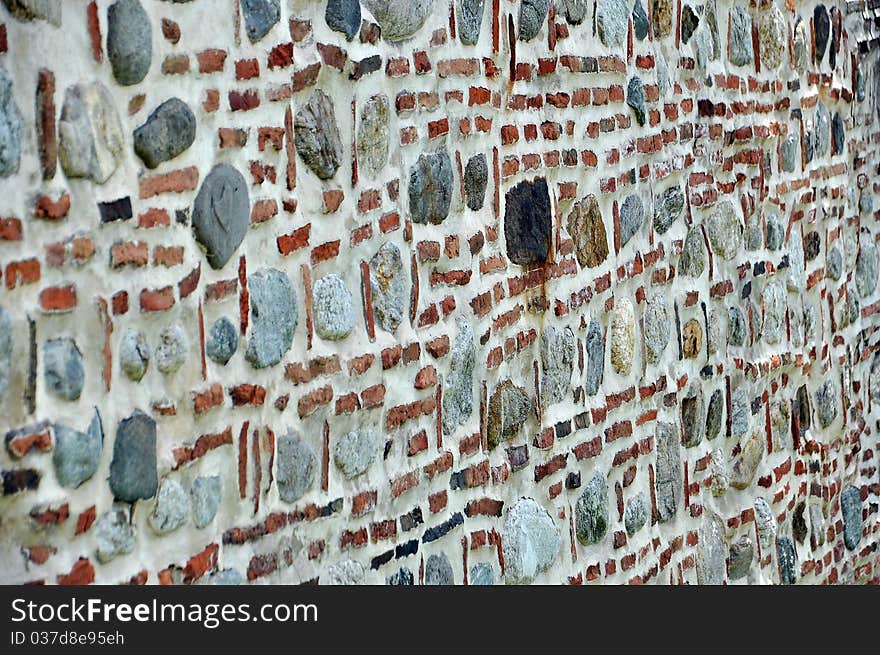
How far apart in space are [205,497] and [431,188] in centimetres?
94

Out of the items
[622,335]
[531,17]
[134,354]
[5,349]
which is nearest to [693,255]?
[622,335]

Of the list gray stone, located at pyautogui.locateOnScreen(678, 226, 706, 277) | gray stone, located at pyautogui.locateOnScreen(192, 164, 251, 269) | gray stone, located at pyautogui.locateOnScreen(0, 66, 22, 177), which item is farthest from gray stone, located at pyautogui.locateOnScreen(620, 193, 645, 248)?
gray stone, located at pyautogui.locateOnScreen(0, 66, 22, 177)

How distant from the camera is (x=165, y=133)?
2.25 meters

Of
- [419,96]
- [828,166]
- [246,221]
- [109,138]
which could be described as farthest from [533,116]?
[828,166]

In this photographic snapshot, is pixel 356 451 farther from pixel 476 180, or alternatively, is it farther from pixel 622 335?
pixel 622 335

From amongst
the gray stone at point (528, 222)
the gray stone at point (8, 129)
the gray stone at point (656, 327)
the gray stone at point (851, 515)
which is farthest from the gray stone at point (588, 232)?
the gray stone at point (851, 515)

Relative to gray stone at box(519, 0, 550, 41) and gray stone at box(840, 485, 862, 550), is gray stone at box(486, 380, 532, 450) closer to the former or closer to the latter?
gray stone at box(519, 0, 550, 41)

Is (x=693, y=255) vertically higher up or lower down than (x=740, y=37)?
lower down

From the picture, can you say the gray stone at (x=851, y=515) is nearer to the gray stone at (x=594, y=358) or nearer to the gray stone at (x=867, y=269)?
the gray stone at (x=867, y=269)

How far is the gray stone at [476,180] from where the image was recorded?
10.1 ft

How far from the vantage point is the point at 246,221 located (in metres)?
2.42

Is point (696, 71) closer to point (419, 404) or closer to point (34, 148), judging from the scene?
point (419, 404)

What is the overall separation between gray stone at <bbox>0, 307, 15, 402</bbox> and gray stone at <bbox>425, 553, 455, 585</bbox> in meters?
1.20

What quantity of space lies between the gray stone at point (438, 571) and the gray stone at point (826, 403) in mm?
2374
